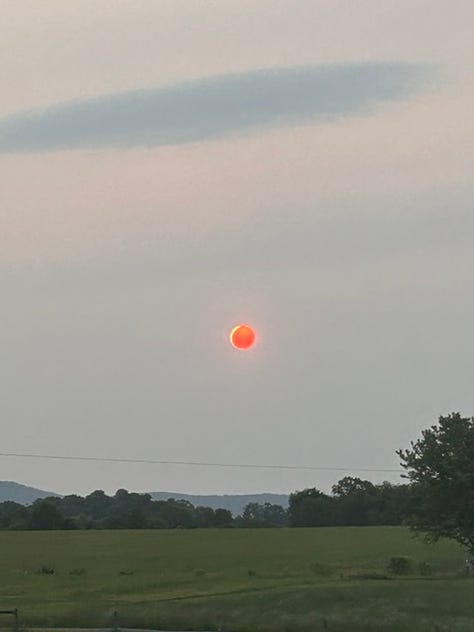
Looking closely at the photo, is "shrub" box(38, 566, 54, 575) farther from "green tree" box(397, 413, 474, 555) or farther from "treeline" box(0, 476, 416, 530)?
"treeline" box(0, 476, 416, 530)

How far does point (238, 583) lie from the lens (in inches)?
3046

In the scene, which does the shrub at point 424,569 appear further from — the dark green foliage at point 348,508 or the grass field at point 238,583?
the dark green foliage at point 348,508

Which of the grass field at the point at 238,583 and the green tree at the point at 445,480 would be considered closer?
the grass field at the point at 238,583

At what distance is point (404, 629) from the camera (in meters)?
54.8

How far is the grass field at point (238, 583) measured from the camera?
58.0 metres

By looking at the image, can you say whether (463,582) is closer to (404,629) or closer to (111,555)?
(404,629)

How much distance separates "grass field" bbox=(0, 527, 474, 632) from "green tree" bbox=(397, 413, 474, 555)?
9.90 feet

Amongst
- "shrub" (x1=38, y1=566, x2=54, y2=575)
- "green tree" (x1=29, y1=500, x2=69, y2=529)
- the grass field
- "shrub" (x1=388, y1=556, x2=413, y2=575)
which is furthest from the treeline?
"shrub" (x1=388, y1=556, x2=413, y2=575)

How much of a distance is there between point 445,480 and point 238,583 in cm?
1353

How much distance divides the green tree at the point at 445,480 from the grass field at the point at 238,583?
3.02m

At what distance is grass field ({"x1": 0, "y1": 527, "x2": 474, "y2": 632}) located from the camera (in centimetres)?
Answer: 5800

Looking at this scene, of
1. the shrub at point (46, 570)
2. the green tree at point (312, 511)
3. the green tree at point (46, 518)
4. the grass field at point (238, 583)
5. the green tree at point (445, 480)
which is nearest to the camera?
the grass field at point (238, 583)

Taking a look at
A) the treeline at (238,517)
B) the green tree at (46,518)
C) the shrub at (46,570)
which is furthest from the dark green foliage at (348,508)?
the shrub at (46,570)

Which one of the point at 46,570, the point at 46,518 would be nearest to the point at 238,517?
the point at 46,518
